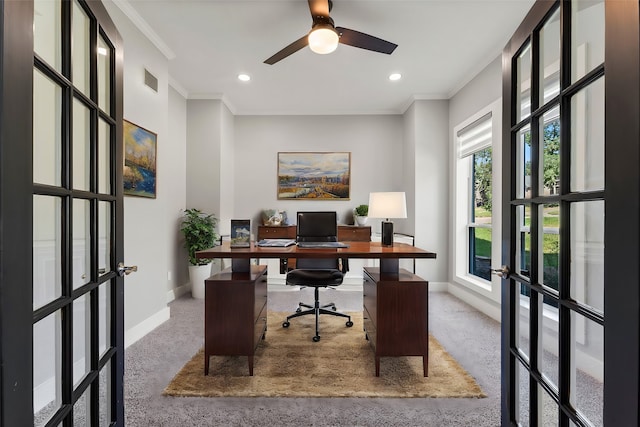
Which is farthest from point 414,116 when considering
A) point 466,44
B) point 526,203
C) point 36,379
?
point 36,379

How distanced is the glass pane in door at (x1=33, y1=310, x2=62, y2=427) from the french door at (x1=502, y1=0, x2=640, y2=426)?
136 cm

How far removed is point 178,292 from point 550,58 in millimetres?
4268

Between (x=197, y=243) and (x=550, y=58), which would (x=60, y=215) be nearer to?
(x=550, y=58)

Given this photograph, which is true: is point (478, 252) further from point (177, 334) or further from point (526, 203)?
point (177, 334)

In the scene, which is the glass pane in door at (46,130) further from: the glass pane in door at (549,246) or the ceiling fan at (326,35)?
the ceiling fan at (326,35)

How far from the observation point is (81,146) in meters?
1.01

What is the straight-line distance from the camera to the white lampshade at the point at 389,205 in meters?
2.51

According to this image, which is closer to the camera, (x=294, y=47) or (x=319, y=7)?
(x=319, y=7)

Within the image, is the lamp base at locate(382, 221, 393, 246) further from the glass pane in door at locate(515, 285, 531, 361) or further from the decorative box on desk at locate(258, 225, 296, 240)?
the decorative box on desk at locate(258, 225, 296, 240)

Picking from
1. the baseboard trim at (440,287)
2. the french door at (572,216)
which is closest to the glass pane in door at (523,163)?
the french door at (572,216)

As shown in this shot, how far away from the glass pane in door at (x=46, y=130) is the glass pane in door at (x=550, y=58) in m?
1.49
